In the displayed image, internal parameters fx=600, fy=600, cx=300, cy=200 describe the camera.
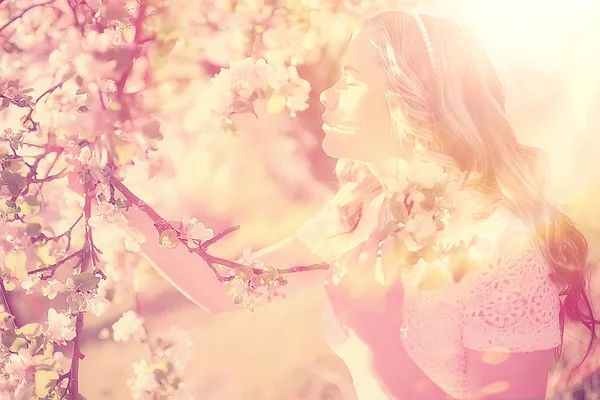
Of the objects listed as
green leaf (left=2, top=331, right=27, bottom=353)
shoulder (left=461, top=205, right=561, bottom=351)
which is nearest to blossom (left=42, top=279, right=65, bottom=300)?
green leaf (left=2, top=331, right=27, bottom=353)

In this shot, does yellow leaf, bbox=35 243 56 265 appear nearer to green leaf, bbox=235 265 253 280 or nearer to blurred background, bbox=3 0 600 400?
blurred background, bbox=3 0 600 400

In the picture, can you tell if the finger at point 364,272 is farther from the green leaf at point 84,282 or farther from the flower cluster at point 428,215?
the green leaf at point 84,282

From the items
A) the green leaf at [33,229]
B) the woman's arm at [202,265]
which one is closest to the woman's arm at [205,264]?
the woman's arm at [202,265]

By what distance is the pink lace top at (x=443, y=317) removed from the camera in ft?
3.81

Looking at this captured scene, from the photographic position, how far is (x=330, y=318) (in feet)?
4.20

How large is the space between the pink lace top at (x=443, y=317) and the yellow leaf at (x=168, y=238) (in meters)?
A: 0.27

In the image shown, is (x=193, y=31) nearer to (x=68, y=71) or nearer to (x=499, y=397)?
(x=68, y=71)

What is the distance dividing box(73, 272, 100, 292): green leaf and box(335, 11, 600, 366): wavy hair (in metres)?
0.69

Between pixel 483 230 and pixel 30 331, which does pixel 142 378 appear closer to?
pixel 30 331

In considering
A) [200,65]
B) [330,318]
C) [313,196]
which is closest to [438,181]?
[313,196]

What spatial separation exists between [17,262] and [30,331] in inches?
5.9

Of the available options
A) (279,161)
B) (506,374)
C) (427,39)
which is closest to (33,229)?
(279,161)

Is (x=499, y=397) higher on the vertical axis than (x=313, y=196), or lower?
lower

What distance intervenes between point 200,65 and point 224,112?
109 millimetres
